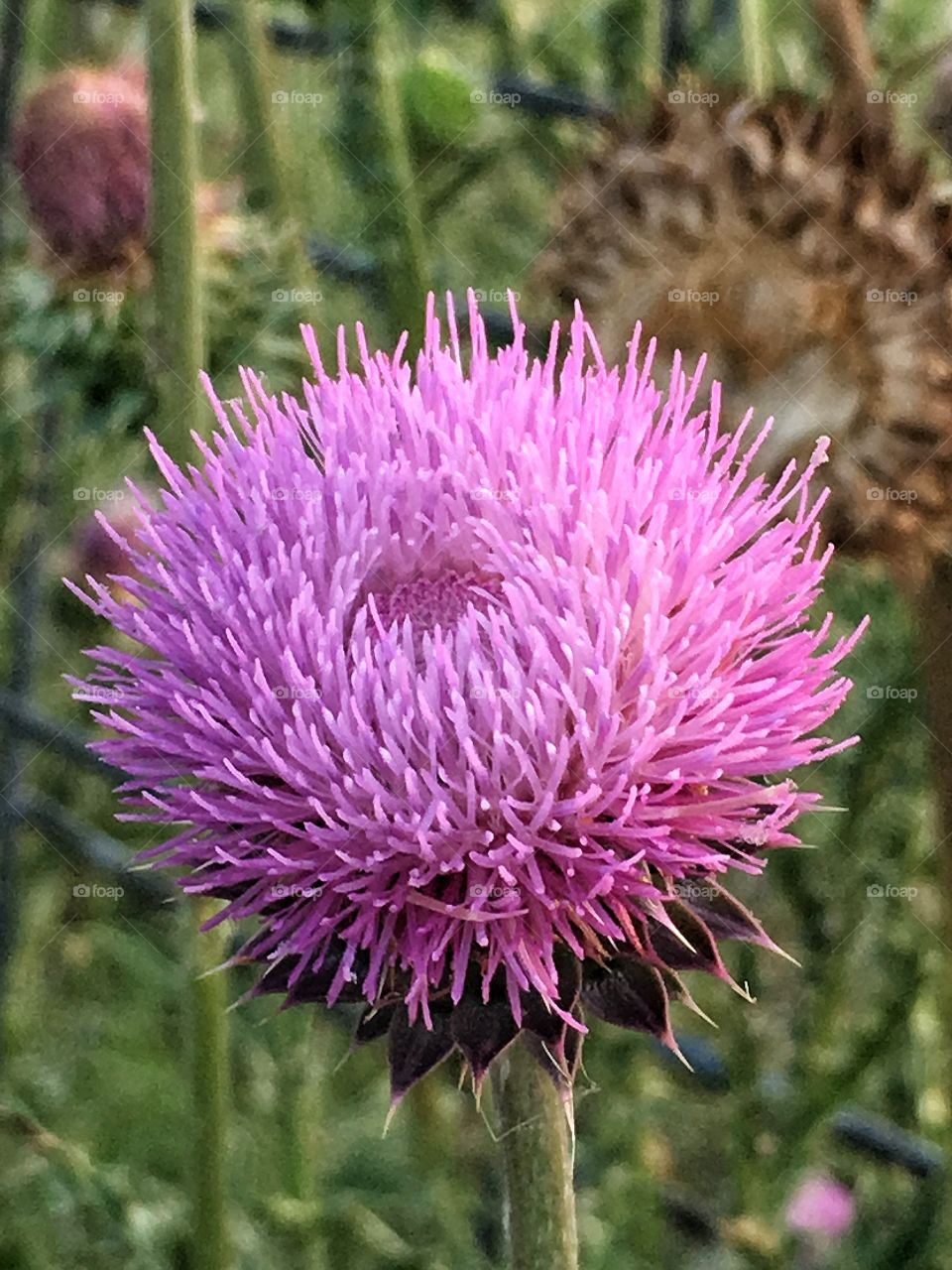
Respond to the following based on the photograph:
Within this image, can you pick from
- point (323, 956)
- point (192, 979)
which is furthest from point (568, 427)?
point (192, 979)

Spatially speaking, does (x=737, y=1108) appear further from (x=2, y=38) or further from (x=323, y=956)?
(x=2, y=38)
